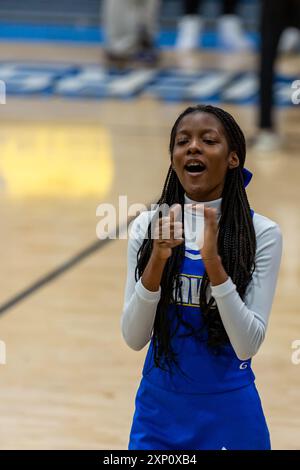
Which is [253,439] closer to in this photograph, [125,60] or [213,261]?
[213,261]

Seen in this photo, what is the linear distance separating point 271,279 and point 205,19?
35.5 ft

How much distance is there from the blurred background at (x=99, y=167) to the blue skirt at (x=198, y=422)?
3.67ft

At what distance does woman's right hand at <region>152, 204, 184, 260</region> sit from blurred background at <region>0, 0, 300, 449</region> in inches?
54.7

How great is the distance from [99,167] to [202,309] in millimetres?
4633

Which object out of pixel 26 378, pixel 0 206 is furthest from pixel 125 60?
pixel 26 378

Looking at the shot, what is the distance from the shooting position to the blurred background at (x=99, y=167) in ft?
11.7

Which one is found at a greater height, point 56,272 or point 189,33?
point 189,33

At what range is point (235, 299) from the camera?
1.97 m

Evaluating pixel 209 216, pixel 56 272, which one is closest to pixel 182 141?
pixel 209 216

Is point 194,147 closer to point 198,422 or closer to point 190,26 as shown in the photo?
point 198,422

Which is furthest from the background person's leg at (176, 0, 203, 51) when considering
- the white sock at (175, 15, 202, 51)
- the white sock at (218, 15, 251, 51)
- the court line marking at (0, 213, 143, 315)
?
the court line marking at (0, 213, 143, 315)

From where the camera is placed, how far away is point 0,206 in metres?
5.78

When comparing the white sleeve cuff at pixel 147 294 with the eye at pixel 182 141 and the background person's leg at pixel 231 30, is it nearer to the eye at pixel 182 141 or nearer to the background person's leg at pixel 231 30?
the eye at pixel 182 141

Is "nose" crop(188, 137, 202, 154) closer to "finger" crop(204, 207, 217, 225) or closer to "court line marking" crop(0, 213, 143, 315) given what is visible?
"finger" crop(204, 207, 217, 225)
